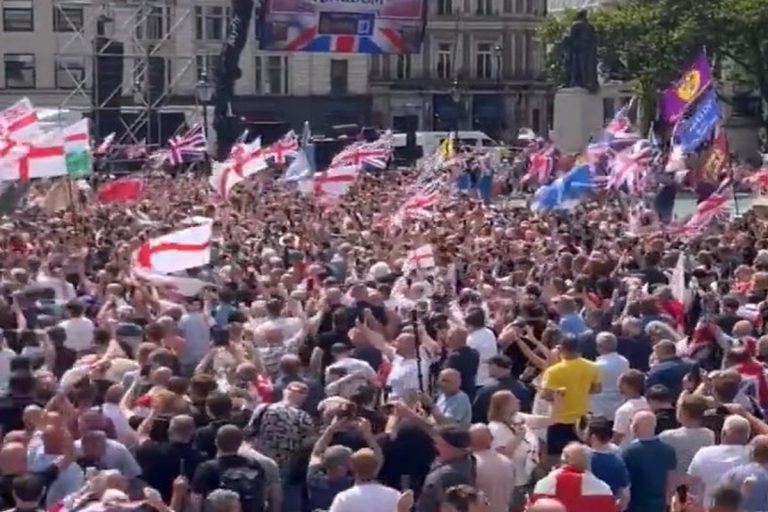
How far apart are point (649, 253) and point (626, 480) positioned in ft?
31.8

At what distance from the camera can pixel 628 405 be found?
1262 cm

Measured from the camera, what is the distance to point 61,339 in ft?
51.0

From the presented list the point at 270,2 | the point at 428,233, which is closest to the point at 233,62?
the point at 270,2

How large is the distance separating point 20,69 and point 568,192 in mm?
57588

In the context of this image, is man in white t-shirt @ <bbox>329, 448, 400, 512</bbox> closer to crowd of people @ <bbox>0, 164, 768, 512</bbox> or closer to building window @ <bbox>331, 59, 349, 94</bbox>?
crowd of people @ <bbox>0, 164, 768, 512</bbox>

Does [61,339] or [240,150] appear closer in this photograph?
[61,339]

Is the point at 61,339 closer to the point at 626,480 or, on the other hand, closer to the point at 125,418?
the point at 125,418

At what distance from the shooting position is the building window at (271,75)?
90.7m

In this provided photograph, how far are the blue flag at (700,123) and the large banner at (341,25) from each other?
40.3m

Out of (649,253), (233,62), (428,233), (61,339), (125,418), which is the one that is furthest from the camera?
(233,62)

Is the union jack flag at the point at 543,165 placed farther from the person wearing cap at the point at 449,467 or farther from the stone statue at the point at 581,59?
the person wearing cap at the point at 449,467

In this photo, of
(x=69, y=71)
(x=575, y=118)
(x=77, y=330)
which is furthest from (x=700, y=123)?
(x=69, y=71)

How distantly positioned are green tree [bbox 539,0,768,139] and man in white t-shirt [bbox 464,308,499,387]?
46891 millimetres

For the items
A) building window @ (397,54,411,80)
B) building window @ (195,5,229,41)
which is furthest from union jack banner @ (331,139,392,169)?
building window @ (397,54,411,80)
